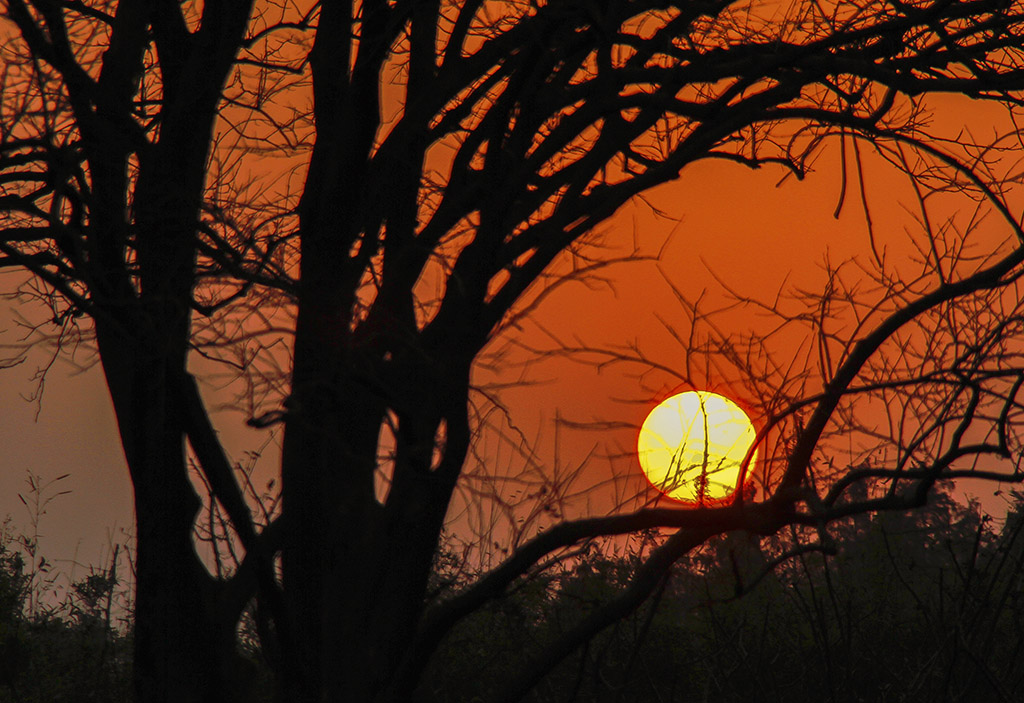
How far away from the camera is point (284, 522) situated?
401cm

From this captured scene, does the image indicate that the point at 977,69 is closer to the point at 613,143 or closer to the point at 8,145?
the point at 613,143

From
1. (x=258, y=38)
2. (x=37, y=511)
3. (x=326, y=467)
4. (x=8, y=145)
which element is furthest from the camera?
(x=37, y=511)

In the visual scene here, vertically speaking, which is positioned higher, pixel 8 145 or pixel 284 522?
pixel 8 145

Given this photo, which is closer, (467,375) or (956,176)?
(467,375)

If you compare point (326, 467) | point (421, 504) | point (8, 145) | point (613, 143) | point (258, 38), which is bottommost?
point (421, 504)

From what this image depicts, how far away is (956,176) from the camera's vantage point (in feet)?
15.6

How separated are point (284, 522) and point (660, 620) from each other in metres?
12.1

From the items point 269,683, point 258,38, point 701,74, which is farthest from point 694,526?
point 269,683

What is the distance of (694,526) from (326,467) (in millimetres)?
1550

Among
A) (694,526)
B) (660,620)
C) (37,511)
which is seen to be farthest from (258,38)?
(660,620)

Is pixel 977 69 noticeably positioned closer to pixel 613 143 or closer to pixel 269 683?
pixel 613 143

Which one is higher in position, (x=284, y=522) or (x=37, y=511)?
(x=37, y=511)

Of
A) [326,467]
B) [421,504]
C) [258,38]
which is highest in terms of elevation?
[258,38]

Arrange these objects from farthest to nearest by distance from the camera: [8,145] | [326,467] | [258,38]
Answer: [258,38], [326,467], [8,145]
